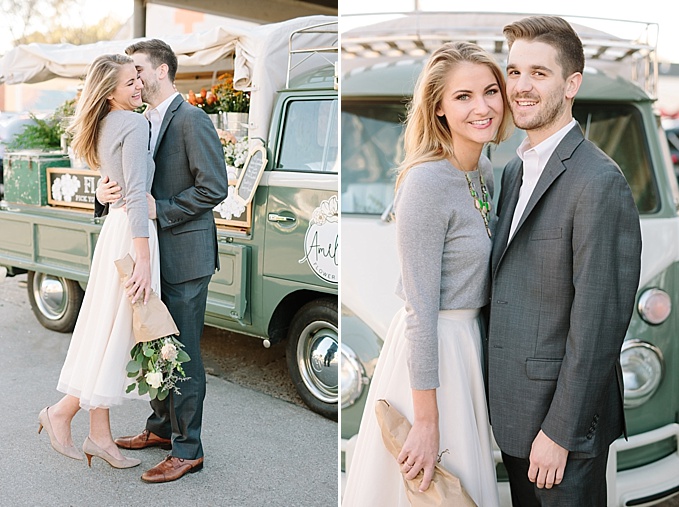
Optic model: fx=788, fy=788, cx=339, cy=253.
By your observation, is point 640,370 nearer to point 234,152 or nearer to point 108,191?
point 108,191

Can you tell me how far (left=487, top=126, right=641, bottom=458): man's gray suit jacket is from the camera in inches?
72.7

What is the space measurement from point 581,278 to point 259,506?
2.14 m

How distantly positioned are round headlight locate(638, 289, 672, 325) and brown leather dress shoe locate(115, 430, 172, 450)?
7.91 ft

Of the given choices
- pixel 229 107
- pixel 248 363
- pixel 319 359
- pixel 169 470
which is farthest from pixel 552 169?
pixel 248 363

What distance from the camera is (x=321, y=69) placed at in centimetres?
489

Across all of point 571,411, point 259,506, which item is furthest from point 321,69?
point 571,411

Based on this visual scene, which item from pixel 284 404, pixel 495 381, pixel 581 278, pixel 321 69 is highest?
pixel 321 69

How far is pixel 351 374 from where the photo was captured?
9.65 feet

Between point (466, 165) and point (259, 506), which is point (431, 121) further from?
point (259, 506)

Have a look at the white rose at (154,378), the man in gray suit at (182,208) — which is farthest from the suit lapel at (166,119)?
the white rose at (154,378)

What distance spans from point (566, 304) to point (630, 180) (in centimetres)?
148

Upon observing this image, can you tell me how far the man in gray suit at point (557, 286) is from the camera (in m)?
1.85

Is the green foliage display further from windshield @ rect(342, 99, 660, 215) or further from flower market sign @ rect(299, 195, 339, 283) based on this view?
windshield @ rect(342, 99, 660, 215)

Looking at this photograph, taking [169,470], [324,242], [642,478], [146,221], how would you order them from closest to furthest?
[642,478] → [146,221] → [169,470] → [324,242]
